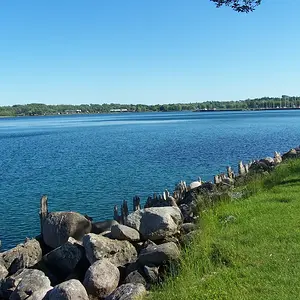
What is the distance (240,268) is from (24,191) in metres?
23.8

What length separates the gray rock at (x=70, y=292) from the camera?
8.88 meters

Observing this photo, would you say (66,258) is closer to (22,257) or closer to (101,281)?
(22,257)

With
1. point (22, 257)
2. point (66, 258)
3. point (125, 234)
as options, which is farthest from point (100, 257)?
point (22, 257)

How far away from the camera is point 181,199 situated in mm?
19922

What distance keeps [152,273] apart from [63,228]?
19.2 feet

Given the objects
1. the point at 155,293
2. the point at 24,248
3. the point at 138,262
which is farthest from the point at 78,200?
the point at 155,293

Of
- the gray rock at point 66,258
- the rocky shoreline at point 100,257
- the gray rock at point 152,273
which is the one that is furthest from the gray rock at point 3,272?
the gray rock at point 152,273

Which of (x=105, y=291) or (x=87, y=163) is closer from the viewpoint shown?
(x=105, y=291)

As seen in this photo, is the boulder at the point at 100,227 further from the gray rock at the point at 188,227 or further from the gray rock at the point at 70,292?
the gray rock at the point at 70,292

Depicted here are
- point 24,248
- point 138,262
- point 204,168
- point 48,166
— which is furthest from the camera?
point 48,166

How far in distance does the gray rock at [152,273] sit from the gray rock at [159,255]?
24 cm

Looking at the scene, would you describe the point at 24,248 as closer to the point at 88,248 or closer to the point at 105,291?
the point at 88,248

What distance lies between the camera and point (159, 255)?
394 inches

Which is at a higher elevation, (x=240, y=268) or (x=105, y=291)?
(x=240, y=268)
